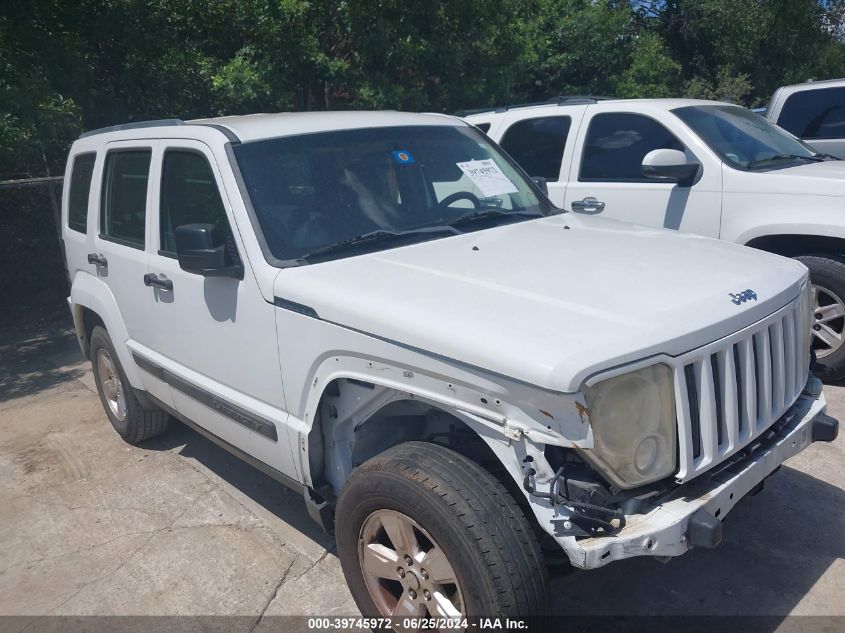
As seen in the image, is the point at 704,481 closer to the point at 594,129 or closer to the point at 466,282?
Result: the point at 466,282

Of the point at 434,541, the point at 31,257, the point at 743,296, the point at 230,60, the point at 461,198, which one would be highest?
the point at 230,60

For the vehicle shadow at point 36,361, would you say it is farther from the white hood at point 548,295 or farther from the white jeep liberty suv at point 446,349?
the white hood at point 548,295

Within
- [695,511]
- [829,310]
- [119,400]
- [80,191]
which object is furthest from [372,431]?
[829,310]

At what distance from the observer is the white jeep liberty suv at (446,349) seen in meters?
2.34

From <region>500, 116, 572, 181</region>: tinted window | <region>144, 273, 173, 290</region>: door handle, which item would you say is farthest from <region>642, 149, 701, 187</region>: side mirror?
<region>144, 273, 173, 290</region>: door handle

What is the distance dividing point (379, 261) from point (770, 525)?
2.28 m

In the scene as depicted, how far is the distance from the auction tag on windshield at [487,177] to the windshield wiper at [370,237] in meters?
0.55

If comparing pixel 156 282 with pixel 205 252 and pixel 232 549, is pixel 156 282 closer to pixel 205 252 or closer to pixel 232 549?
pixel 205 252

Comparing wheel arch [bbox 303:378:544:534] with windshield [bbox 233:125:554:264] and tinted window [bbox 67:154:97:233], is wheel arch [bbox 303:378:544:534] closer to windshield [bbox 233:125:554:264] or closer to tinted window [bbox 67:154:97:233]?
windshield [bbox 233:125:554:264]

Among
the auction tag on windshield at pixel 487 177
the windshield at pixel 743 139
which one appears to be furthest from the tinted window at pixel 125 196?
the windshield at pixel 743 139

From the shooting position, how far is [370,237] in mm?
3375

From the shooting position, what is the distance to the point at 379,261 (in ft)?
10.4

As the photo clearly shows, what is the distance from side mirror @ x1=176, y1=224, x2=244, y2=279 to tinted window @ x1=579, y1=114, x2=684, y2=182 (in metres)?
3.76

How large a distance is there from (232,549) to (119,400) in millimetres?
1763
